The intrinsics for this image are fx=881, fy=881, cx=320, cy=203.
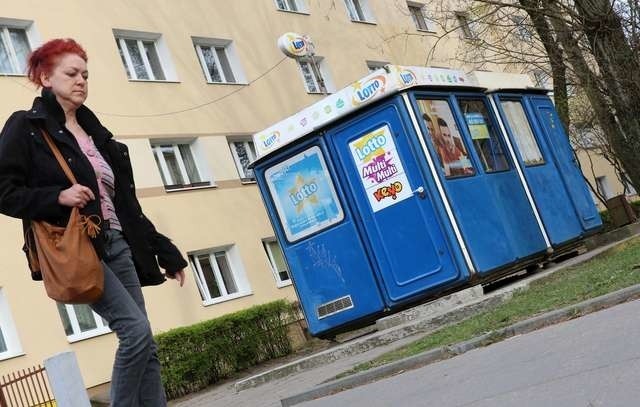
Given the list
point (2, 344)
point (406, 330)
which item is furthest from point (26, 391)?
point (406, 330)

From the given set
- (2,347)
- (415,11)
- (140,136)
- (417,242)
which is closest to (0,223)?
(2,347)

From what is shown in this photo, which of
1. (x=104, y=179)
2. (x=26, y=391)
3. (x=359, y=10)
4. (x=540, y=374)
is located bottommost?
(x=540, y=374)

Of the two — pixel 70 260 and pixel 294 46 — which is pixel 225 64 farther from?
pixel 70 260

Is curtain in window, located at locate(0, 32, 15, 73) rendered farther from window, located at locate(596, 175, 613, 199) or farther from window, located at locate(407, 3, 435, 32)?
window, located at locate(596, 175, 613, 199)

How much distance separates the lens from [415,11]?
3575 centimetres

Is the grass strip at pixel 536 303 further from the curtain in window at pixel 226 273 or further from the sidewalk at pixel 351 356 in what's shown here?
the curtain in window at pixel 226 273

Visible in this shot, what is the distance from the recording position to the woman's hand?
13.3 ft

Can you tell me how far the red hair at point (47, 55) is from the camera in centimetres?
445

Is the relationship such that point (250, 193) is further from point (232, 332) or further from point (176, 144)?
point (232, 332)

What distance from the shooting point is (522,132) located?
529 inches

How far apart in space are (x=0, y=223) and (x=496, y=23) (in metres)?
9.76

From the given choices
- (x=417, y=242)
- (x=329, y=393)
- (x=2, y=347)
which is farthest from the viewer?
(x=2, y=347)

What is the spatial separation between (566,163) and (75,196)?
37.5 ft

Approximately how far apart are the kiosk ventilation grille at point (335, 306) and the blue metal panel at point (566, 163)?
174 inches
